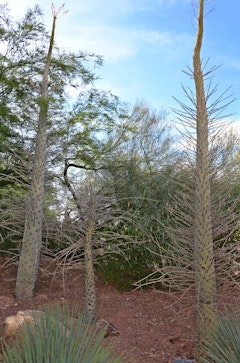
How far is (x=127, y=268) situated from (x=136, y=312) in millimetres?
1526

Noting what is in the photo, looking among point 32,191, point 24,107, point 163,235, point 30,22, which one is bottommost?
point 163,235

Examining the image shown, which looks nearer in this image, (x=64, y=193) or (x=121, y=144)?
(x=64, y=193)

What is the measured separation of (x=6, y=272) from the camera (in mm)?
8070

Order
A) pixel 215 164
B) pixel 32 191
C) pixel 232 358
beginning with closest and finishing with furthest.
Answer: pixel 232 358
pixel 215 164
pixel 32 191

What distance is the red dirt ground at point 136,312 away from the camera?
5.03m

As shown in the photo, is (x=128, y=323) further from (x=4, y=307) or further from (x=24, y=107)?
(x=24, y=107)

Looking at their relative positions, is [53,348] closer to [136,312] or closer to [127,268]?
[136,312]

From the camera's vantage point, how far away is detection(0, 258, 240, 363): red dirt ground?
5.03m

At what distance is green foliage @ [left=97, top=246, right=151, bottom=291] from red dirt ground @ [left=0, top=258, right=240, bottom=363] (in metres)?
0.20

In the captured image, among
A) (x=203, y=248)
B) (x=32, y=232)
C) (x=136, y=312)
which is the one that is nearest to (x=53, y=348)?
(x=203, y=248)

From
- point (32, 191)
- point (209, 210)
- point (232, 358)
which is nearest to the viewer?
point (232, 358)

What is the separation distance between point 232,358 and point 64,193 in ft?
14.6

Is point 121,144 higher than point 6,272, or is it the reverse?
point 121,144

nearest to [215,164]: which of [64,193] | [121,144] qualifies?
[64,193]
